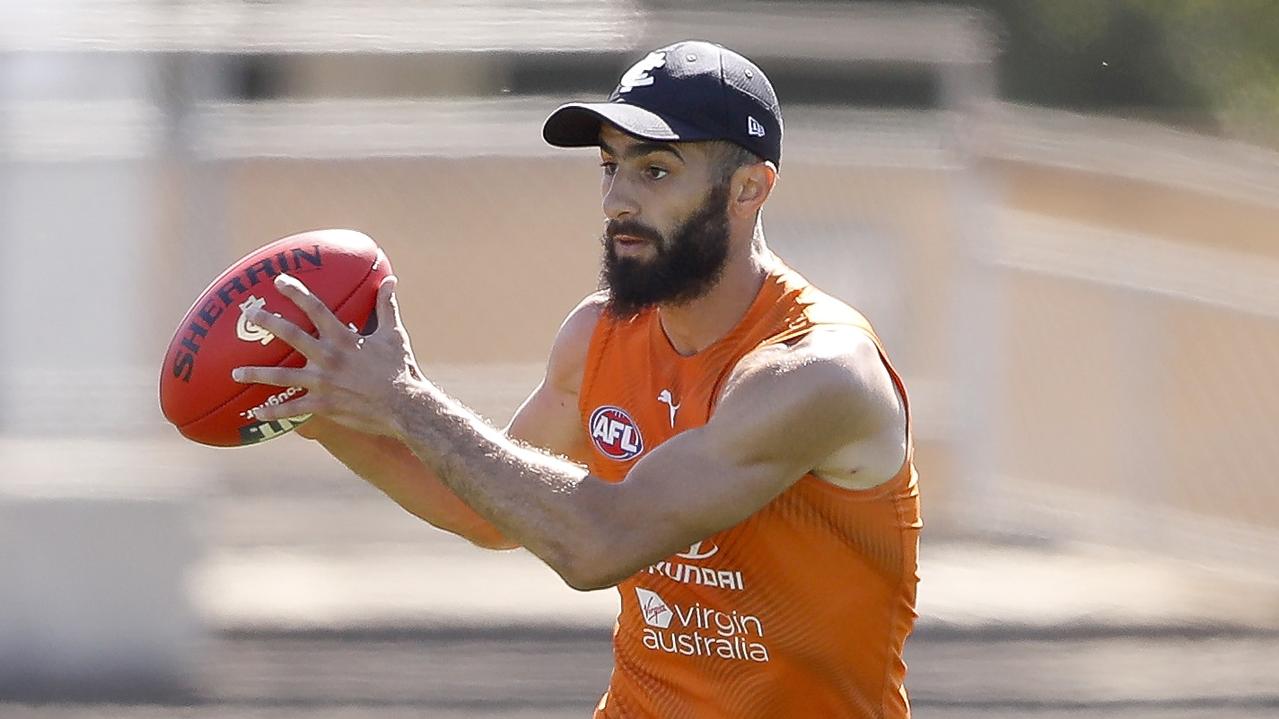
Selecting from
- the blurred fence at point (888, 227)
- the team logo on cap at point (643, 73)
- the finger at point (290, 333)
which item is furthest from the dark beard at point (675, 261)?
the blurred fence at point (888, 227)

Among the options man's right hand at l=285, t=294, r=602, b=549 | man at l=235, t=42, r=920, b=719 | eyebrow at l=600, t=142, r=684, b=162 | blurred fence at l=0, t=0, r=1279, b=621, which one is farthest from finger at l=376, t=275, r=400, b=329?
blurred fence at l=0, t=0, r=1279, b=621

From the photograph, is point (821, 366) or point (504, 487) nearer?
point (504, 487)

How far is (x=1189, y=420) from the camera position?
408 inches

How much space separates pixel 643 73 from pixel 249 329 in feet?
2.60

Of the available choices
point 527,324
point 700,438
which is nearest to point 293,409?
point 700,438

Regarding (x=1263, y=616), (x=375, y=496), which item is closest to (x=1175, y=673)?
(x=1263, y=616)

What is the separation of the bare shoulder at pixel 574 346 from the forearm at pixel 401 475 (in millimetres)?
320

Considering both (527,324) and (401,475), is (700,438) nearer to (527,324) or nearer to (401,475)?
(401,475)

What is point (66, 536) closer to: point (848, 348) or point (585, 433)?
point (585, 433)

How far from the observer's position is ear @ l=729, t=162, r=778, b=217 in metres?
3.14

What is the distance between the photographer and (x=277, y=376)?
2801 millimetres

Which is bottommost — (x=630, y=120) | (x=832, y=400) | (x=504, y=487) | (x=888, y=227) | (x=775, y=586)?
(x=888, y=227)

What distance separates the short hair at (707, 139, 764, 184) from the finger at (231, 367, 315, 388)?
0.78m

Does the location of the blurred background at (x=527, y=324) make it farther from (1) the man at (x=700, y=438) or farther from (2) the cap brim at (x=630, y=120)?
(2) the cap brim at (x=630, y=120)
